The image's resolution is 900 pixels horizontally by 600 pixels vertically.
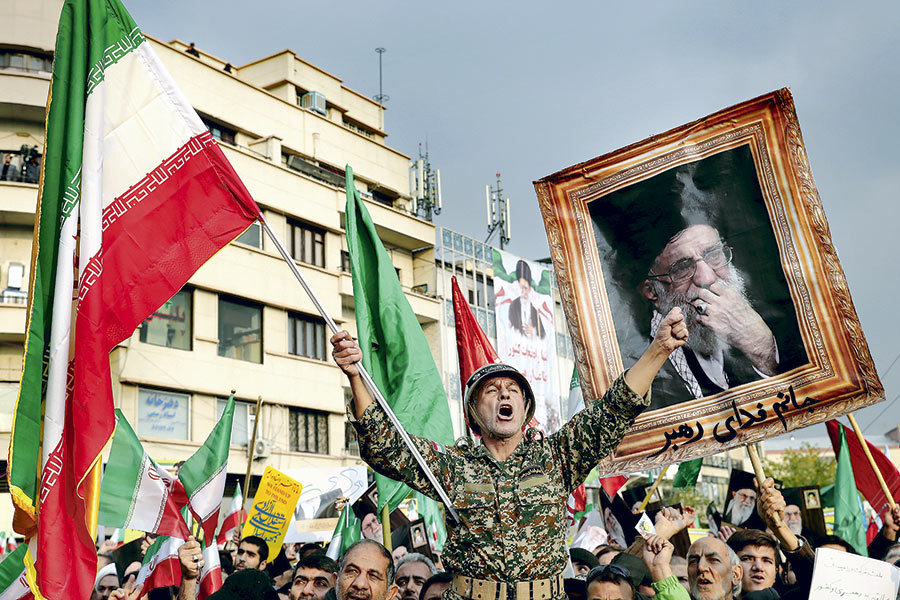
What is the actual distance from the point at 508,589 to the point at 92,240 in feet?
8.91

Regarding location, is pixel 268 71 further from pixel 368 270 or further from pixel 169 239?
pixel 169 239

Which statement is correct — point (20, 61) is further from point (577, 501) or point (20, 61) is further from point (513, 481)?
point (513, 481)

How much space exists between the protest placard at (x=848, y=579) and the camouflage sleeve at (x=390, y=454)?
6.03 feet

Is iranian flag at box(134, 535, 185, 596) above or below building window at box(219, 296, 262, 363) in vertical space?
below

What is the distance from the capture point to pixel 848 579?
4.52 m

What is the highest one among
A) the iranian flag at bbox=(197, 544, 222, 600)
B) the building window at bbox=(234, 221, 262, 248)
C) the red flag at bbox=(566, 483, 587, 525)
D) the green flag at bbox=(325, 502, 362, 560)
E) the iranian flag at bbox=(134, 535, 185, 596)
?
the building window at bbox=(234, 221, 262, 248)

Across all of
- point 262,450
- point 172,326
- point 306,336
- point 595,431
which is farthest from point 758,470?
point 306,336

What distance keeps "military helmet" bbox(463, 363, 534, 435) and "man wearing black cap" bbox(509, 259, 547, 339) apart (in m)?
19.0

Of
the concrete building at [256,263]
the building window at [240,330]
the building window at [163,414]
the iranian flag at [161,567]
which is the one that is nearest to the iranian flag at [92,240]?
the iranian flag at [161,567]

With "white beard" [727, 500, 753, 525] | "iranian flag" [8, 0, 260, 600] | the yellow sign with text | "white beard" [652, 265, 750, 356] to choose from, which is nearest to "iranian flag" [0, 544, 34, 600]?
"iranian flag" [8, 0, 260, 600]

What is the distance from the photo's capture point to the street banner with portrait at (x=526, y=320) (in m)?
23.0

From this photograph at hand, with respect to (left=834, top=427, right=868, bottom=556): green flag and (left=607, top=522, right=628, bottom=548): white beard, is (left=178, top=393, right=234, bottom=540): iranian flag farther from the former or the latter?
(left=834, top=427, right=868, bottom=556): green flag

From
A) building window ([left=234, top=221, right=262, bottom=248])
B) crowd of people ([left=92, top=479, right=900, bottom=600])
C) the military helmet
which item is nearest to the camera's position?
the military helmet

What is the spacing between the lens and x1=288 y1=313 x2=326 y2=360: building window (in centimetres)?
3155
